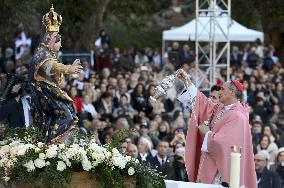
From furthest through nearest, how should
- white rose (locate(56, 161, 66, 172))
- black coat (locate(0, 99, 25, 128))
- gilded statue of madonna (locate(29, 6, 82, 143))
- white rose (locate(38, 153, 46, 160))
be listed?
black coat (locate(0, 99, 25, 128)) → gilded statue of madonna (locate(29, 6, 82, 143)) → white rose (locate(38, 153, 46, 160)) → white rose (locate(56, 161, 66, 172))

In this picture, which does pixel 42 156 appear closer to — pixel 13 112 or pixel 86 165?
pixel 86 165

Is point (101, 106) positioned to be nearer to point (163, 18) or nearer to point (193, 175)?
point (193, 175)

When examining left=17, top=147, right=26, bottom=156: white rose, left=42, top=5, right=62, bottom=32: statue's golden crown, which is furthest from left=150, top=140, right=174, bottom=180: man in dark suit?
left=17, top=147, right=26, bottom=156: white rose

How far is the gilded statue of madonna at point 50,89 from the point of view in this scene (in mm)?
11875

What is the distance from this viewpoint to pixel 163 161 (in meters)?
15.7

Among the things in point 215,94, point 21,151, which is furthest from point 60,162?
point 215,94

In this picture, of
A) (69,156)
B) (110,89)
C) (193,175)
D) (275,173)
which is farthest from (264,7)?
(69,156)

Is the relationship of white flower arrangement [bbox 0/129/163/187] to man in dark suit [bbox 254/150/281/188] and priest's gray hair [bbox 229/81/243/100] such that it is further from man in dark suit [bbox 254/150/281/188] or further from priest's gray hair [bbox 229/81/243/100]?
man in dark suit [bbox 254/150/281/188]

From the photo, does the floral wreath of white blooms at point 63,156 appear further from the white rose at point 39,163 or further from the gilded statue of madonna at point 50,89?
the gilded statue of madonna at point 50,89

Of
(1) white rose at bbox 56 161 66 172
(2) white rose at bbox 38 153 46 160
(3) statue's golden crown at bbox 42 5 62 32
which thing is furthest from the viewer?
(3) statue's golden crown at bbox 42 5 62 32

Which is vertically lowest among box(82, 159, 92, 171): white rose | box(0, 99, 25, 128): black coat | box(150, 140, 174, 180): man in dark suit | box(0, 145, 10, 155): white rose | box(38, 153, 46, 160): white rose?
box(150, 140, 174, 180): man in dark suit

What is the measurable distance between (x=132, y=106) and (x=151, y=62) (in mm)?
13067

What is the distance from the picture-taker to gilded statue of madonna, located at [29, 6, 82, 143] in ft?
39.0

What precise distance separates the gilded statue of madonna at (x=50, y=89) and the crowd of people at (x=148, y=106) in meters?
0.47
